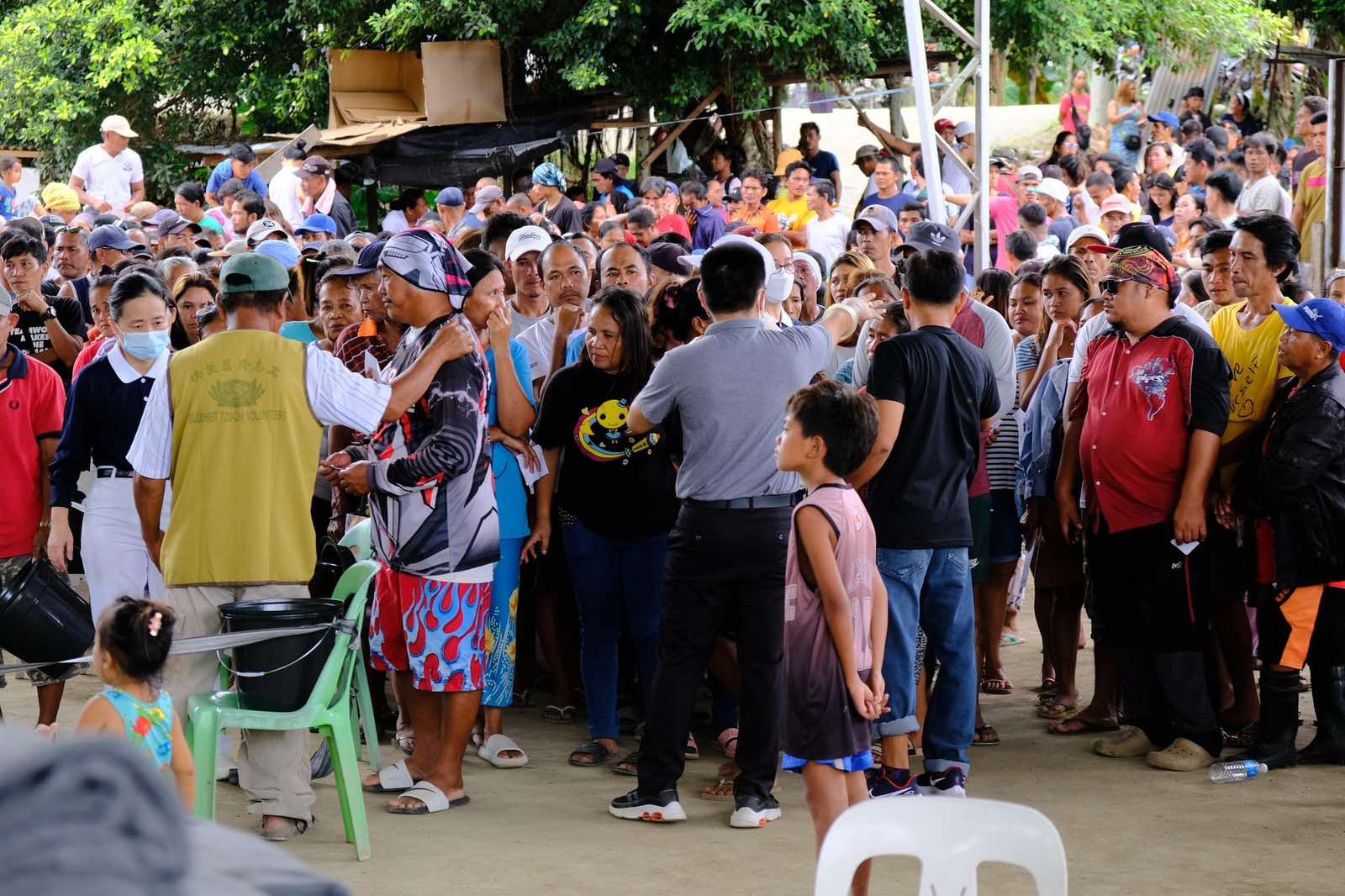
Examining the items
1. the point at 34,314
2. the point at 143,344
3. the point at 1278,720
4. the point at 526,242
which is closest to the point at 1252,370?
the point at 1278,720

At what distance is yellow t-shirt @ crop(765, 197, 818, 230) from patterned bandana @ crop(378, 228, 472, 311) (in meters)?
7.37

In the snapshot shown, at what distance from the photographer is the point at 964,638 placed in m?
5.25

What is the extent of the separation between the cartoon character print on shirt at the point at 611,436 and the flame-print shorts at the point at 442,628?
74 centimetres

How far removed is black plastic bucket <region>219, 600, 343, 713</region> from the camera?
4.52 m

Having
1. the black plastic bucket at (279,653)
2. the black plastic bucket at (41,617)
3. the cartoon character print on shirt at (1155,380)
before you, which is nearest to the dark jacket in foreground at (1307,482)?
the cartoon character print on shirt at (1155,380)

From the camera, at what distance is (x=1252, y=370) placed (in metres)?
5.77

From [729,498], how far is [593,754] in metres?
1.41

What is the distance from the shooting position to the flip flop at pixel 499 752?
5727 millimetres

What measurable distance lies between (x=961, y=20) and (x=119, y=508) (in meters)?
13.1

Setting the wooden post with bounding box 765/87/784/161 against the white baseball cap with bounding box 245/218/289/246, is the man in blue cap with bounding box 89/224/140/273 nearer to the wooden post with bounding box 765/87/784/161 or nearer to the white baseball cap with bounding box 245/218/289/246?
the white baseball cap with bounding box 245/218/289/246

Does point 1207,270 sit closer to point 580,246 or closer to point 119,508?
point 580,246

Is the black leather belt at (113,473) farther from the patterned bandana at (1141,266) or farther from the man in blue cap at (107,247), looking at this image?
the man in blue cap at (107,247)

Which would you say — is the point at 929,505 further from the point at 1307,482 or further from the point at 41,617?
the point at 41,617

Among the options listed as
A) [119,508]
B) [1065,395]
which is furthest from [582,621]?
[1065,395]
